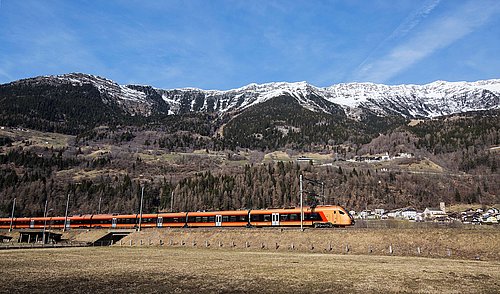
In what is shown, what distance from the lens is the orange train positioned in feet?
193

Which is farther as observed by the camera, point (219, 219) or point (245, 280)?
point (219, 219)

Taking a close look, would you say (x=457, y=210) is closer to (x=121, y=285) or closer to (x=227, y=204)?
(x=227, y=204)

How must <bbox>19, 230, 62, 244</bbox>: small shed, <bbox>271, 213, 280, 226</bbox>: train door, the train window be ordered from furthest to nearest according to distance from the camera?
1. <bbox>19, 230, 62, 244</bbox>: small shed
2. the train window
3. <bbox>271, 213, 280, 226</bbox>: train door

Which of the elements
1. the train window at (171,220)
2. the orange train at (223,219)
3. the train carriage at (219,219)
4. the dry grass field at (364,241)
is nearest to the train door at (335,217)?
the orange train at (223,219)

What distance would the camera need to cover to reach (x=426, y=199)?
183 meters

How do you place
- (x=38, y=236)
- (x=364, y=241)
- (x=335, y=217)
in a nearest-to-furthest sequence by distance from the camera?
(x=364, y=241)
(x=335, y=217)
(x=38, y=236)

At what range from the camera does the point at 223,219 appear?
69062 millimetres

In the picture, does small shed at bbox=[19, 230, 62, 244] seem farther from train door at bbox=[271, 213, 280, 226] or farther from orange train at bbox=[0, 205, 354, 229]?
train door at bbox=[271, 213, 280, 226]

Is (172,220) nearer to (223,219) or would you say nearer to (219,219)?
(219,219)

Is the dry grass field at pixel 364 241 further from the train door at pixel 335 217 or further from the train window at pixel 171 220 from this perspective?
the train window at pixel 171 220

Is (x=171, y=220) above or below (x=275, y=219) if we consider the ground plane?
below

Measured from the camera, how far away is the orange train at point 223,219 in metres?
58.8

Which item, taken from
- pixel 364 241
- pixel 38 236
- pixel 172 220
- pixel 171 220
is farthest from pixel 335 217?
pixel 38 236

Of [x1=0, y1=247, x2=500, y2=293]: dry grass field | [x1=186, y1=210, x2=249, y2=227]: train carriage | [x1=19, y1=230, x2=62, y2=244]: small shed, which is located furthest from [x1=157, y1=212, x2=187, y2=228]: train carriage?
[x1=0, y1=247, x2=500, y2=293]: dry grass field
